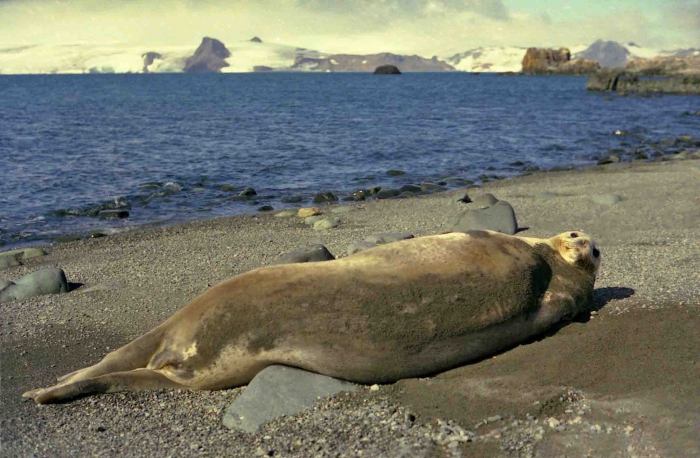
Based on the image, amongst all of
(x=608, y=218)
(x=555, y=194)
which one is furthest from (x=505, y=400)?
(x=555, y=194)

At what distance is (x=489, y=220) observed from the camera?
1212 cm

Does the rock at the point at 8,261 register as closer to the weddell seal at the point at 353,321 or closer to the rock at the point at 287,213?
the rock at the point at 287,213

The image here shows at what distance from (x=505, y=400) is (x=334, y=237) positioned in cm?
738

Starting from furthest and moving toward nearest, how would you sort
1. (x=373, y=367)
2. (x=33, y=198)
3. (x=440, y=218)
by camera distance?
1. (x=33, y=198)
2. (x=440, y=218)
3. (x=373, y=367)

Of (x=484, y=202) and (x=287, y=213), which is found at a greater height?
(x=484, y=202)

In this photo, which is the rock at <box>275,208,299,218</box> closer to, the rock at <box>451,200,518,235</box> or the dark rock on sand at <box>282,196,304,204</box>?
the dark rock on sand at <box>282,196,304,204</box>

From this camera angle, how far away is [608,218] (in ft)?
43.2

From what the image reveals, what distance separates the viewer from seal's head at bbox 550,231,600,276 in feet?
21.6

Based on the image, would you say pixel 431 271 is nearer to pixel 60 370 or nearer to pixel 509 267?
pixel 509 267

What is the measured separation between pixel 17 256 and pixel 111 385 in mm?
7581

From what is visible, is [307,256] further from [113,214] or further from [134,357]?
[113,214]

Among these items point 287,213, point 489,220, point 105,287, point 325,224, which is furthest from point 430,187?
point 105,287

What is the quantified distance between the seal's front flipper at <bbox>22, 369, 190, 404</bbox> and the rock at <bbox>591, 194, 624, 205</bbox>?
10998mm

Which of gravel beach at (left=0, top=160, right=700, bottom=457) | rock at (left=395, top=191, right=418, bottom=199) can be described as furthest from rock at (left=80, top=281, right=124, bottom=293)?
rock at (left=395, top=191, right=418, bottom=199)
